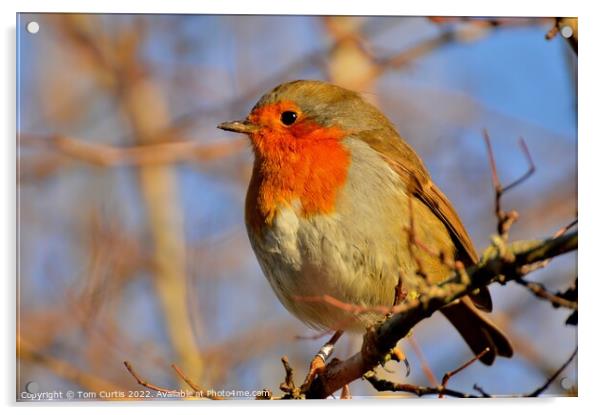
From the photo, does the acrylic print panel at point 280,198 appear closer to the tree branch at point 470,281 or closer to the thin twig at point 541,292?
the tree branch at point 470,281

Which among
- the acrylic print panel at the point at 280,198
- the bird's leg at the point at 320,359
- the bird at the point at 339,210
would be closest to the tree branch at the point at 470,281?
the acrylic print panel at the point at 280,198

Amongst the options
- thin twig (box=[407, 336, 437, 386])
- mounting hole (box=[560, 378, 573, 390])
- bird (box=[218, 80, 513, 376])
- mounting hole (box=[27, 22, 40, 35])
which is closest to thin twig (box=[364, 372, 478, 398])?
bird (box=[218, 80, 513, 376])

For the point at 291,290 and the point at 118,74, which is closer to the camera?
the point at 291,290

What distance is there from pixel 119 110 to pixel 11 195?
3.03 ft

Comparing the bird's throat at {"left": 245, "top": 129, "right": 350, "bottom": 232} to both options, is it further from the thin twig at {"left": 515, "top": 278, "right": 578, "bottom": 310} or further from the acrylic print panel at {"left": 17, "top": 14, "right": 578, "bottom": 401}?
the thin twig at {"left": 515, "top": 278, "right": 578, "bottom": 310}

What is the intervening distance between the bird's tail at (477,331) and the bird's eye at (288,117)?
2.34 feet

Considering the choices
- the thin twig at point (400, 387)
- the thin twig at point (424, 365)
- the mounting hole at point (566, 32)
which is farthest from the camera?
the thin twig at point (424, 365)

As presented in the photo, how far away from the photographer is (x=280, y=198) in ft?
7.76

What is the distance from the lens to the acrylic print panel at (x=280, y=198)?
238 centimetres

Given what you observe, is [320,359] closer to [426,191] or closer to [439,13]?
[426,191]

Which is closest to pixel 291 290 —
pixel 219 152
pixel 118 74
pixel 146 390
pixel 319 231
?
pixel 319 231

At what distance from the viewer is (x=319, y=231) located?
229 cm

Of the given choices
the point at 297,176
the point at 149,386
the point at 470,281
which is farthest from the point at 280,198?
the point at 470,281
